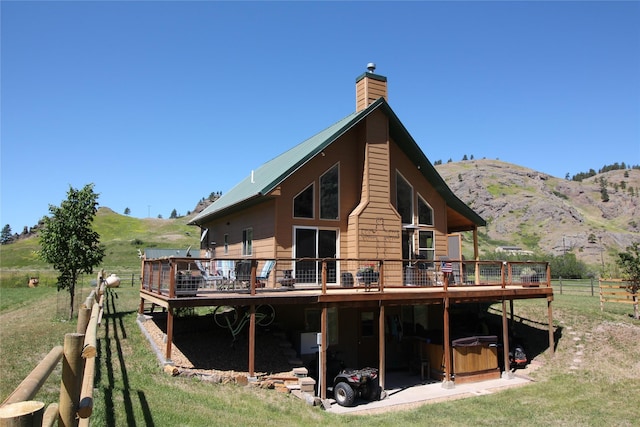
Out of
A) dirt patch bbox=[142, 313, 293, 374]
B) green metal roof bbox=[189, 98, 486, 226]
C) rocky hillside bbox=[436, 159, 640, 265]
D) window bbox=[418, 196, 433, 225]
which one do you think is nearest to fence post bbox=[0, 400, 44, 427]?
dirt patch bbox=[142, 313, 293, 374]

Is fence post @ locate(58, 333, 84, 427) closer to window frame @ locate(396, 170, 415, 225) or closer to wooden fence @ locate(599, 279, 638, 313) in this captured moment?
window frame @ locate(396, 170, 415, 225)

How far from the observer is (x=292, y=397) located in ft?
36.1

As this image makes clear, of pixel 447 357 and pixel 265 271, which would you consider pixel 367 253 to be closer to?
pixel 265 271

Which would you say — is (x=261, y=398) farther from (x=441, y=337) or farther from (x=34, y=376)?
(x=34, y=376)

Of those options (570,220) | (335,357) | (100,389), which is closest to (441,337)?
(335,357)

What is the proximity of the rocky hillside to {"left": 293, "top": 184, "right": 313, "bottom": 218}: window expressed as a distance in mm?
77853

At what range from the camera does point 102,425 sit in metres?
6.16

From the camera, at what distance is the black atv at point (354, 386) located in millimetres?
11445

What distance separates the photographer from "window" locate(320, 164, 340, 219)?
1567 centimetres

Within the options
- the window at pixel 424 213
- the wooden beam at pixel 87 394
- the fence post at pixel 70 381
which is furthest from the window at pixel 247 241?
the fence post at pixel 70 381

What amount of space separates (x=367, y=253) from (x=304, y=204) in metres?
2.76

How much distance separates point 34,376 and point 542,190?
444 ft

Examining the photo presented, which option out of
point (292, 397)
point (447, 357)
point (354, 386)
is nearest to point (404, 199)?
point (447, 357)

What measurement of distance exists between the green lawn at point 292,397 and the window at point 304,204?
20.1ft
